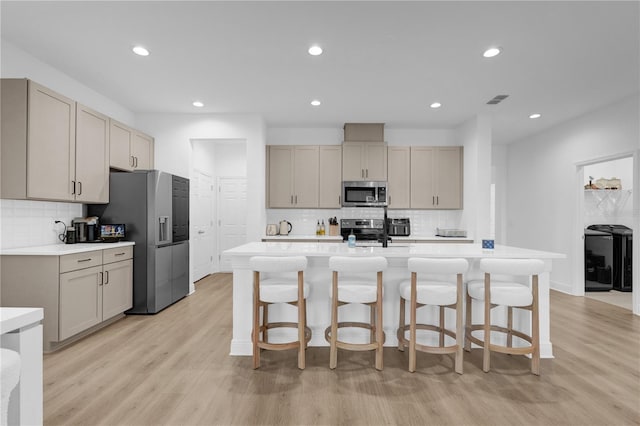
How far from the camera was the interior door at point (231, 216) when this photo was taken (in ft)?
21.9

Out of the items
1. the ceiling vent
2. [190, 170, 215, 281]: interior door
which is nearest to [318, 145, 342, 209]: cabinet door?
[190, 170, 215, 281]: interior door

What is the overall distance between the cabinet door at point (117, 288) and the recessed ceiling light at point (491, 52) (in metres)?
4.41

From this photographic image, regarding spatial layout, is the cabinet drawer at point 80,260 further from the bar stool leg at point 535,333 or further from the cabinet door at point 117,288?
the bar stool leg at point 535,333

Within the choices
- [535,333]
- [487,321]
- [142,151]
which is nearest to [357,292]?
[487,321]

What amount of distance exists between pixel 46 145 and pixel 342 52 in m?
2.94

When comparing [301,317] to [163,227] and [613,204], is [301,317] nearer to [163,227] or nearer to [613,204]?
[163,227]

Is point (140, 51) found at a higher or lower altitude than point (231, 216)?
higher

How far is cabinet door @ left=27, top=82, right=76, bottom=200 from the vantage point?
2881 millimetres

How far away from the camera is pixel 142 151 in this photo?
461 centimetres

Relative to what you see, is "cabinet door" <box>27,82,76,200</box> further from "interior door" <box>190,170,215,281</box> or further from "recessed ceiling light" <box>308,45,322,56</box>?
"recessed ceiling light" <box>308,45,322,56</box>

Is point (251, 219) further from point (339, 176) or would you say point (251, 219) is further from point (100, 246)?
point (100, 246)

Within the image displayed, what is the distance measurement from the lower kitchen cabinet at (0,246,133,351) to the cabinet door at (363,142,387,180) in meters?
3.89

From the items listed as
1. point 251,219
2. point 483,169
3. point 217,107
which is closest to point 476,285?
point 483,169

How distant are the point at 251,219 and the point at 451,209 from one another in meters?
3.41
